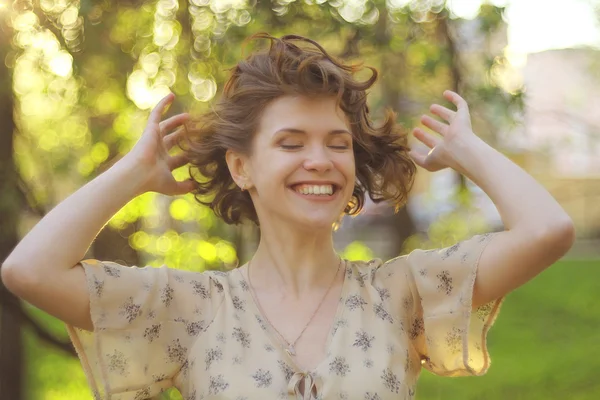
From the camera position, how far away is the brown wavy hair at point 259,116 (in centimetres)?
212

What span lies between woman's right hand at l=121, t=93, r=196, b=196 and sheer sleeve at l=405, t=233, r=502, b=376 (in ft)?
1.99

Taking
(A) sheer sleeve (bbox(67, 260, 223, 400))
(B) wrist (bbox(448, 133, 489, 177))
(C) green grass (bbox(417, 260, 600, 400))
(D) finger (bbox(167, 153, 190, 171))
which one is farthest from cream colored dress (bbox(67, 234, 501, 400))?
(C) green grass (bbox(417, 260, 600, 400))

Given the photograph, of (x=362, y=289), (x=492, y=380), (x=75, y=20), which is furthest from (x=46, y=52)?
(x=492, y=380)

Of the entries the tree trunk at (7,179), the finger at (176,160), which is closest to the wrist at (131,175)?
the finger at (176,160)

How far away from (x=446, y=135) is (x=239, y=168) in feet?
1.65

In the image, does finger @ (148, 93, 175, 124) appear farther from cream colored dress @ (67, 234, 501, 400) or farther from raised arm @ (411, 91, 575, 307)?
raised arm @ (411, 91, 575, 307)

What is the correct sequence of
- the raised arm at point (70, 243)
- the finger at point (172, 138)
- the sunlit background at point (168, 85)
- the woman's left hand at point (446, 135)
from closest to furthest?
the raised arm at point (70, 243), the woman's left hand at point (446, 135), the finger at point (172, 138), the sunlit background at point (168, 85)

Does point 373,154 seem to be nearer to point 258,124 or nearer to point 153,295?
point 258,124

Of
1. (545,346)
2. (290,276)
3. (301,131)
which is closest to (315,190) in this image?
(301,131)

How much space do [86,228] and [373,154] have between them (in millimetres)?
737

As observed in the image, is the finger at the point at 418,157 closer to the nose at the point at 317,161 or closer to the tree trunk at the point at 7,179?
the nose at the point at 317,161

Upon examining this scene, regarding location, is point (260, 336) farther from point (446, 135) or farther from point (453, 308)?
point (446, 135)

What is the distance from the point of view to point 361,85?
2.16m

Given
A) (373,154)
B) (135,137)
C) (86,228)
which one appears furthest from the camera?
(135,137)
